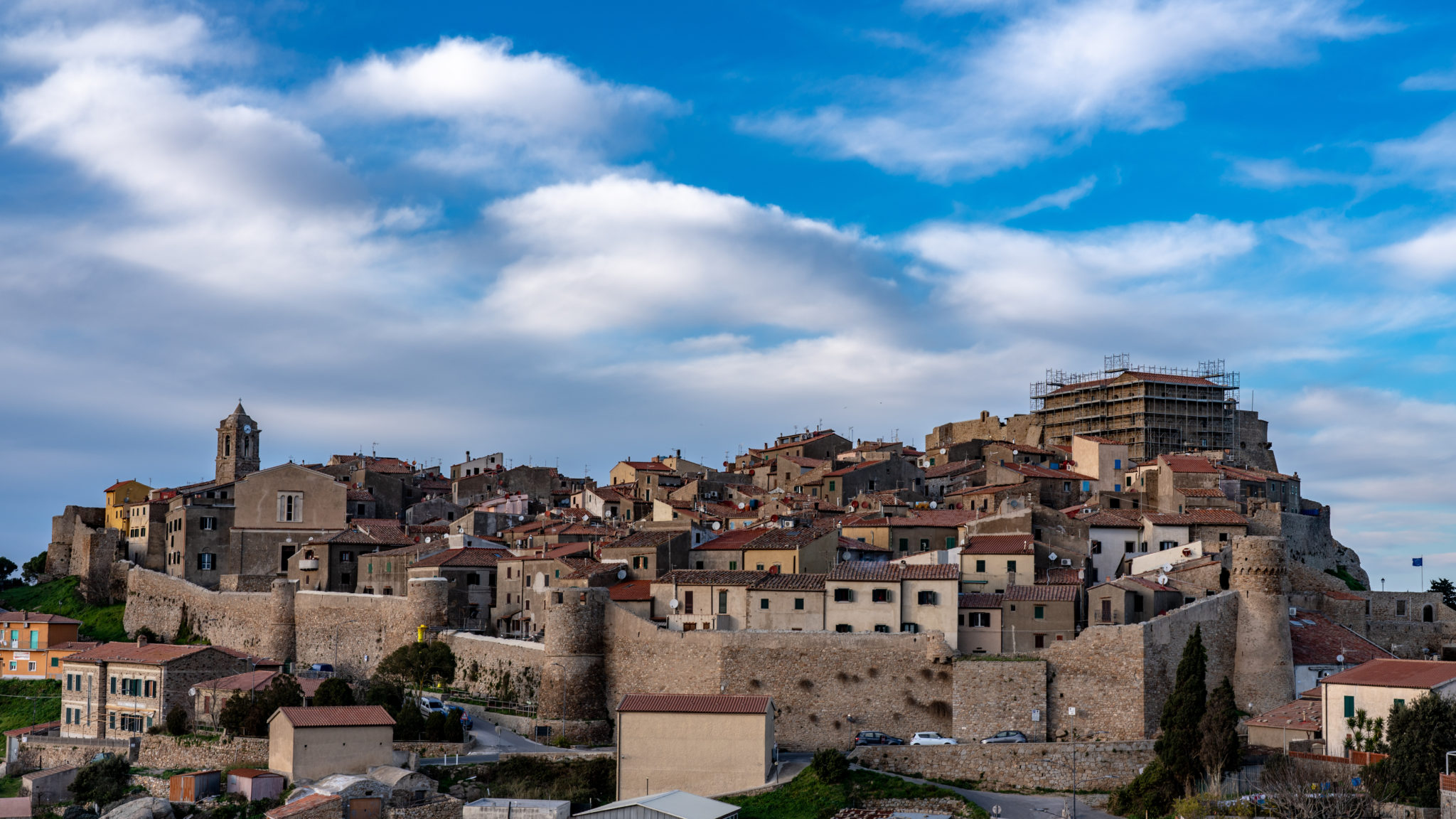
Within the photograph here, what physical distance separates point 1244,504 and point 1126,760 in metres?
25.6

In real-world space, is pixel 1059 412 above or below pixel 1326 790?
above

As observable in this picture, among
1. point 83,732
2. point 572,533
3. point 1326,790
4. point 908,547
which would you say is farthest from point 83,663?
point 1326,790

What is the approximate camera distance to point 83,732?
63844 mm

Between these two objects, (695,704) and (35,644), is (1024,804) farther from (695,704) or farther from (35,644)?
(35,644)

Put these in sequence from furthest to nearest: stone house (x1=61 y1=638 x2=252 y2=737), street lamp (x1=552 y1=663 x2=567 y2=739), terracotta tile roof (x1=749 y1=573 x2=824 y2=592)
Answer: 1. stone house (x1=61 y1=638 x2=252 y2=737)
2. terracotta tile roof (x1=749 y1=573 x2=824 y2=592)
3. street lamp (x1=552 y1=663 x2=567 y2=739)

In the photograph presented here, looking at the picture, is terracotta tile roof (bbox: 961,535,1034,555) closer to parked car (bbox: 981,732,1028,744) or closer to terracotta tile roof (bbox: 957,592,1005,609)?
terracotta tile roof (bbox: 957,592,1005,609)

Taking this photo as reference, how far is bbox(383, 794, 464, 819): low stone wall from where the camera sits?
4938 cm

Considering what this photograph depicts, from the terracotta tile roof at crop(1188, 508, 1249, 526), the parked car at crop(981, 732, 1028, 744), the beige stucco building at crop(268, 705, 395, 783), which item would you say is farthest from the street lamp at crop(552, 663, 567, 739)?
the terracotta tile roof at crop(1188, 508, 1249, 526)

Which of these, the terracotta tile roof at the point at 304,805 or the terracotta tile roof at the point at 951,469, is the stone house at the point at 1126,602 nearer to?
the terracotta tile roof at the point at 304,805

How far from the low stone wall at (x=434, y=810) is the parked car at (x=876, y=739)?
13083 mm

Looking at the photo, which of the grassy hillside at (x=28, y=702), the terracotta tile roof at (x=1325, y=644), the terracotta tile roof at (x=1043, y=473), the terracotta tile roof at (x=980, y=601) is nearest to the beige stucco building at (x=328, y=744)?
the terracotta tile roof at (x=980, y=601)

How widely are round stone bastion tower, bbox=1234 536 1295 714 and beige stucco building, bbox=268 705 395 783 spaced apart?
93.7 feet

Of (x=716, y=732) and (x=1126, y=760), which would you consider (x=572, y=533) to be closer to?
(x=716, y=732)

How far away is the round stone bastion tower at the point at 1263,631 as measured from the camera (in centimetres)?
5294
